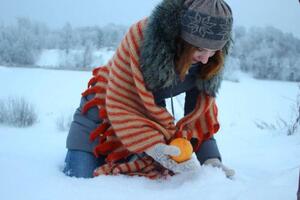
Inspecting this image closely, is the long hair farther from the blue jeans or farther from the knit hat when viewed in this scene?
the blue jeans

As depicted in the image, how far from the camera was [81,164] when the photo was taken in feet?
5.06

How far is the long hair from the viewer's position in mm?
1349

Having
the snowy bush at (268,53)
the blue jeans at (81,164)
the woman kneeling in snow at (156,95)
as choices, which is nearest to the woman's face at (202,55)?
the woman kneeling in snow at (156,95)

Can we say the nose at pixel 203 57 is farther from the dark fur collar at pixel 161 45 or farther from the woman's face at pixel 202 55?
the dark fur collar at pixel 161 45

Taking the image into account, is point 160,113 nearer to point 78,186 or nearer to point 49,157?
point 78,186

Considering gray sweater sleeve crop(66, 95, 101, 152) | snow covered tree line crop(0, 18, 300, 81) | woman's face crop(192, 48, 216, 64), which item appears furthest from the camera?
snow covered tree line crop(0, 18, 300, 81)

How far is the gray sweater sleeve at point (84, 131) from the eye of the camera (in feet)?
5.24

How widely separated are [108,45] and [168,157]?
59.6 ft

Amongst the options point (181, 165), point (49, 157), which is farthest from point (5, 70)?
point (181, 165)

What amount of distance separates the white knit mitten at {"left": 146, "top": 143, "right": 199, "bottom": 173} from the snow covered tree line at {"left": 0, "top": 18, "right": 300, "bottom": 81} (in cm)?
996

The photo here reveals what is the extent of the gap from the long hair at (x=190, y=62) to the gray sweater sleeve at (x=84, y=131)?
438 millimetres

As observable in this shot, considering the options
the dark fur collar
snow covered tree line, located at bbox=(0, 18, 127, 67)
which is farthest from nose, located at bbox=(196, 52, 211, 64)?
snow covered tree line, located at bbox=(0, 18, 127, 67)

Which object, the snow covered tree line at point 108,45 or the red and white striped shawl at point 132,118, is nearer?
the red and white striped shawl at point 132,118

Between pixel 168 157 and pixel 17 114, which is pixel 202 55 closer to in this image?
pixel 168 157
